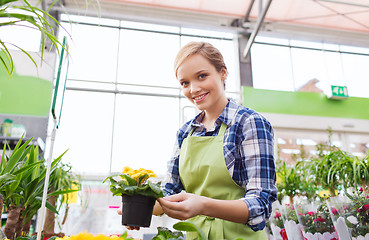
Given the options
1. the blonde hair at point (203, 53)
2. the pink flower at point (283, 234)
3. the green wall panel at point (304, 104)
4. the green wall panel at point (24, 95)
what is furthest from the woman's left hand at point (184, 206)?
the green wall panel at point (304, 104)

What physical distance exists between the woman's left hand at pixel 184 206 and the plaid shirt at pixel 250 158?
0.16 metres

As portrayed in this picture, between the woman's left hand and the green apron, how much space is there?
212mm

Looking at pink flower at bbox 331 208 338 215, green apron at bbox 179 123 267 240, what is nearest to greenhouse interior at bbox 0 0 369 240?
pink flower at bbox 331 208 338 215

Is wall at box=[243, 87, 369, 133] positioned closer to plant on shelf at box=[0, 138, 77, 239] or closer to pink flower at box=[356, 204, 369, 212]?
pink flower at box=[356, 204, 369, 212]

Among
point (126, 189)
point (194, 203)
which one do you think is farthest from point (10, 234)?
point (194, 203)

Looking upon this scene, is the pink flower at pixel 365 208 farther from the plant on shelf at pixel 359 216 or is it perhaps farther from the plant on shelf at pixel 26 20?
the plant on shelf at pixel 26 20

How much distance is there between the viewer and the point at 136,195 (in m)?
0.82

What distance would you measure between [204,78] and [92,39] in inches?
202

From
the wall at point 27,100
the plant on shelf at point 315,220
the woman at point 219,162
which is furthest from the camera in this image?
the wall at point 27,100

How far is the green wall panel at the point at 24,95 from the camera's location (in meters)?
4.52

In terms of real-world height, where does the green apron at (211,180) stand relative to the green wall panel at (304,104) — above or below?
below

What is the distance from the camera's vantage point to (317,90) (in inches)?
247

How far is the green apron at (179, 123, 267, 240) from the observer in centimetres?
103

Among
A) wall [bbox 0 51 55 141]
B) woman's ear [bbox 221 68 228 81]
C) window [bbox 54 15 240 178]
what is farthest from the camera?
window [bbox 54 15 240 178]
